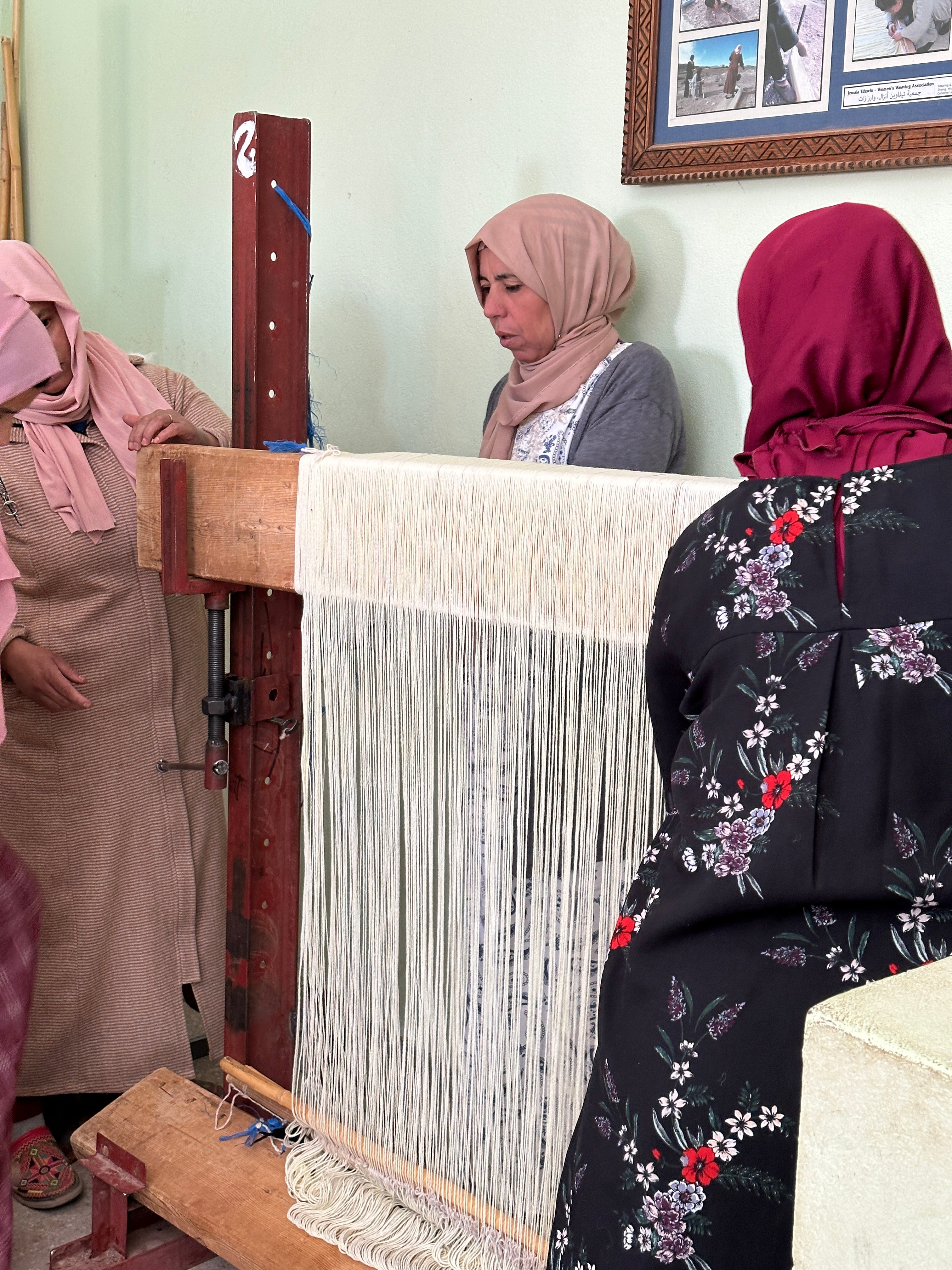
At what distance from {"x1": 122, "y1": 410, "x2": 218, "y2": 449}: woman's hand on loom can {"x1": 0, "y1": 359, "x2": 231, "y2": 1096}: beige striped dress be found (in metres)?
0.19

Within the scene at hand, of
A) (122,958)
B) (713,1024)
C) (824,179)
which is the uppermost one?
(824,179)

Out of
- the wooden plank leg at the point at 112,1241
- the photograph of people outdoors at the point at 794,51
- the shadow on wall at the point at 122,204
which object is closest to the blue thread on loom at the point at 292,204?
the photograph of people outdoors at the point at 794,51

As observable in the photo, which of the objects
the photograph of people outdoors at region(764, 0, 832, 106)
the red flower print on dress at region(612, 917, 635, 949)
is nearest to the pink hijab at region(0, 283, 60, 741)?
the photograph of people outdoors at region(764, 0, 832, 106)

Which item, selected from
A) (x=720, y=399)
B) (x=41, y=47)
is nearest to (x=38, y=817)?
(x=720, y=399)

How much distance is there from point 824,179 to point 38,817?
1485 millimetres

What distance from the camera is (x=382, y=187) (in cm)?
214

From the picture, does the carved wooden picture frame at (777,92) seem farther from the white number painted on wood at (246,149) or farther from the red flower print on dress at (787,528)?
the red flower print on dress at (787,528)

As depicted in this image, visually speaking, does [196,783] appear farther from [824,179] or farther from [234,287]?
[824,179]

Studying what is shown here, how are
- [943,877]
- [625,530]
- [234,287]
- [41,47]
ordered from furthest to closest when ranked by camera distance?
[41,47], [234,287], [625,530], [943,877]

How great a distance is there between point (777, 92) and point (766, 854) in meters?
1.18

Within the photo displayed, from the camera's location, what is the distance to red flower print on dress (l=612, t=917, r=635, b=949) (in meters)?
0.85

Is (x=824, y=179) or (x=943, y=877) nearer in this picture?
(x=943, y=877)

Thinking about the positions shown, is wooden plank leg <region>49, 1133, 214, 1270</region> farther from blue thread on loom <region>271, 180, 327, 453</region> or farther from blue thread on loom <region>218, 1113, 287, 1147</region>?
blue thread on loom <region>271, 180, 327, 453</region>

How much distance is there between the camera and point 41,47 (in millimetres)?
3010
